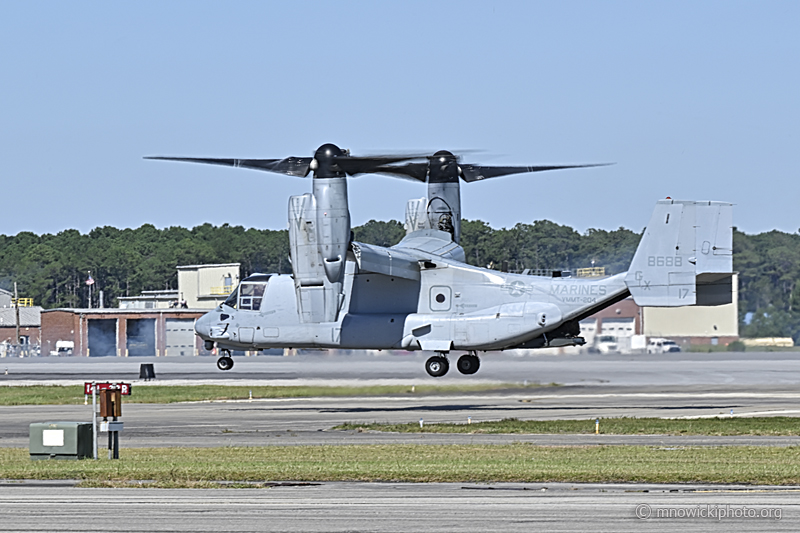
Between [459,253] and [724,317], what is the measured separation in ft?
124

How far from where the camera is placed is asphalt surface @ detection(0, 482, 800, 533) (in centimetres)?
1409

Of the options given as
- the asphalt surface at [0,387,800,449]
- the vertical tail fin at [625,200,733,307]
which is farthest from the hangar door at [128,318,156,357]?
the vertical tail fin at [625,200,733,307]

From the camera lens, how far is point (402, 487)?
59.4 ft

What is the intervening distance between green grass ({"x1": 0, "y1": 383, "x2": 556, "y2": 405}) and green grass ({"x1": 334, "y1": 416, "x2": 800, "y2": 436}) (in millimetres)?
13306

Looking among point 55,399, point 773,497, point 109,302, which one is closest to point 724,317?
point 55,399

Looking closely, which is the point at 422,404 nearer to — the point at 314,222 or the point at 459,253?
the point at 459,253

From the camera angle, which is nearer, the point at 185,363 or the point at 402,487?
the point at 402,487

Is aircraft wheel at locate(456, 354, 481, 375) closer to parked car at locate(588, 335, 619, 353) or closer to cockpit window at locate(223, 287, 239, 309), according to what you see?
cockpit window at locate(223, 287, 239, 309)

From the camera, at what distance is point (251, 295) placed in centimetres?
4144

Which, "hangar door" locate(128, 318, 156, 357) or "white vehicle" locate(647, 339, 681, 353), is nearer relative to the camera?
"white vehicle" locate(647, 339, 681, 353)

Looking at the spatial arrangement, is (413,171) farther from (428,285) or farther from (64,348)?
(64,348)

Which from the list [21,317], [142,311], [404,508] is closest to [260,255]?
[21,317]

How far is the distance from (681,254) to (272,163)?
Result: 13.9 m

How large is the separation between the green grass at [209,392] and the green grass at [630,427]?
13.3 metres
